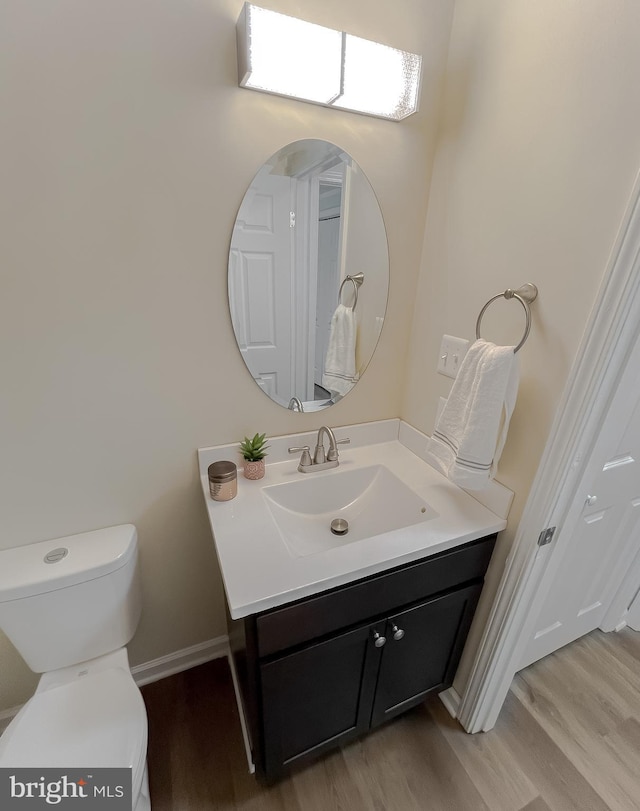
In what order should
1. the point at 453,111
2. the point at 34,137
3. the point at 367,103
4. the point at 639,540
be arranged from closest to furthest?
1. the point at 34,137
2. the point at 367,103
3. the point at 453,111
4. the point at 639,540

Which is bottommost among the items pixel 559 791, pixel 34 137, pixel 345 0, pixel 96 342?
pixel 559 791

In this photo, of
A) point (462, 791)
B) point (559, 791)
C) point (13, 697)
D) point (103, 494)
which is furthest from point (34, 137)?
point (559, 791)

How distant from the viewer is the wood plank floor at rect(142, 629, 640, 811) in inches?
44.2

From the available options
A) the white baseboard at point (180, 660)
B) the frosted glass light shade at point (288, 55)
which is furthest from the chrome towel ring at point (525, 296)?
the white baseboard at point (180, 660)

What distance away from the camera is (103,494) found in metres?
1.09

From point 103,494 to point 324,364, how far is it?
0.83 m

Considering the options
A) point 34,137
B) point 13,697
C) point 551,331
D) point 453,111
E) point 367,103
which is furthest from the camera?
point 13,697

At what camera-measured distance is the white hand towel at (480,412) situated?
0.92 meters

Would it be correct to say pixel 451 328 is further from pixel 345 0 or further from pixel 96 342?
pixel 96 342

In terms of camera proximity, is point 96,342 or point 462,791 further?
point 462,791

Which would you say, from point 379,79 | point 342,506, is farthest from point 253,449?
point 379,79

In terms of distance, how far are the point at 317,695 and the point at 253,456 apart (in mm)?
710

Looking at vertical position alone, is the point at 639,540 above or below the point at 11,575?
below

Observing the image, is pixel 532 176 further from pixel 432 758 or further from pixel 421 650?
pixel 432 758
